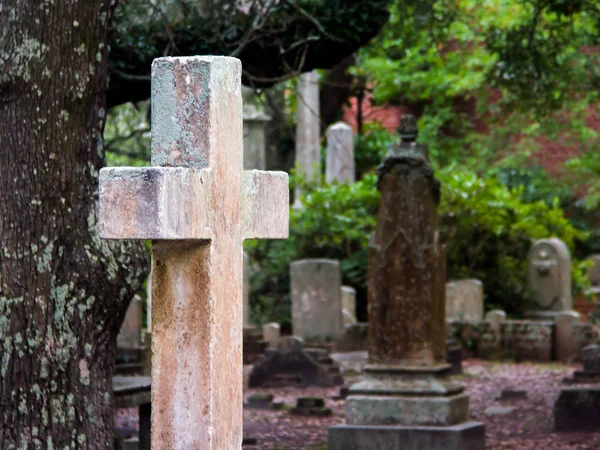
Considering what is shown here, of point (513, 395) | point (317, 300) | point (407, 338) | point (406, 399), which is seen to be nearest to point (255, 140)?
point (317, 300)

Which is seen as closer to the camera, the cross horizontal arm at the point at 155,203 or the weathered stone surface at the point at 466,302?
the cross horizontal arm at the point at 155,203

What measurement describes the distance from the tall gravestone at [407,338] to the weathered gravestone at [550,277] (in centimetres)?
1071

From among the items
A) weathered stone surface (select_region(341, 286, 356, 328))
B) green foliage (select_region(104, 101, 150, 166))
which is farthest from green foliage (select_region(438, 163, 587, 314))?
green foliage (select_region(104, 101, 150, 166))

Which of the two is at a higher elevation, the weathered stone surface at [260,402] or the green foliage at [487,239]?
the green foliage at [487,239]

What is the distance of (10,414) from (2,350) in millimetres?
319

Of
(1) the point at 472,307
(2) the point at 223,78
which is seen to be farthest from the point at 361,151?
(2) the point at 223,78

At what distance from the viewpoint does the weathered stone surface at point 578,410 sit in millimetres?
11219

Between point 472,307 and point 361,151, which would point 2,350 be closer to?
point 472,307

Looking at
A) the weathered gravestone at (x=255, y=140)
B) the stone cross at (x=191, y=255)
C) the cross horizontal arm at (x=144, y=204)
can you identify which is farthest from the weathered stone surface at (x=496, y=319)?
the cross horizontal arm at (x=144, y=204)

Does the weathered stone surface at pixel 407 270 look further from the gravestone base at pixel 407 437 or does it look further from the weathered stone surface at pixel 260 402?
the weathered stone surface at pixel 260 402

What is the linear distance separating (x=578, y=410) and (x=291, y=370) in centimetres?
478

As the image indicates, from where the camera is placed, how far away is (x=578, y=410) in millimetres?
11258

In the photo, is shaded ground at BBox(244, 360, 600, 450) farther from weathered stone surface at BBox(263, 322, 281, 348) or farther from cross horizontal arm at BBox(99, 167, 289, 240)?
cross horizontal arm at BBox(99, 167, 289, 240)

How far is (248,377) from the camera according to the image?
15.3 meters
